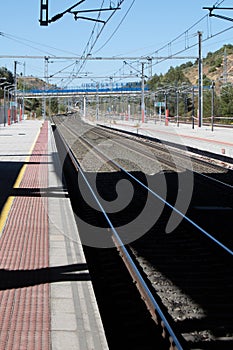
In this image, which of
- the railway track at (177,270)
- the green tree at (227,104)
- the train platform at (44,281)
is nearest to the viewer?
the train platform at (44,281)

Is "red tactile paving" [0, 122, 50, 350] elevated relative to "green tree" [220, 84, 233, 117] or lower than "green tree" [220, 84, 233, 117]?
lower

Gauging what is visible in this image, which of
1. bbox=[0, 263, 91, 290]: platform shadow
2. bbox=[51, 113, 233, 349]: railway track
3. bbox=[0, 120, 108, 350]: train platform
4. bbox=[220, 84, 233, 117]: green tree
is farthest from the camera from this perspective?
bbox=[220, 84, 233, 117]: green tree

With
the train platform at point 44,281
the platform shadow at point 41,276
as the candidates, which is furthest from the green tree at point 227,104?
the platform shadow at point 41,276

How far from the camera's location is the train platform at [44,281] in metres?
5.45

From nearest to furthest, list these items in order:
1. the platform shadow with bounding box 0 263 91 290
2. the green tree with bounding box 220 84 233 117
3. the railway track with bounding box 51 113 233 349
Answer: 1. the railway track with bounding box 51 113 233 349
2. the platform shadow with bounding box 0 263 91 290
3. the green tree with bounding box 220 84 233 117

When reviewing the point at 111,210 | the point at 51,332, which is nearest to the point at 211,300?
the point at 51,332

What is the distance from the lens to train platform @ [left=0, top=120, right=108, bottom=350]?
5445 mm

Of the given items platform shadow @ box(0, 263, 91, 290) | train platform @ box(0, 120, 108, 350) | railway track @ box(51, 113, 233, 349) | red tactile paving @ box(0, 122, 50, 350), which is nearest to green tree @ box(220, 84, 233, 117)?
railway track @ box(51, 113, 233, 349)

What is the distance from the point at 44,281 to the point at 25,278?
0.27 meters

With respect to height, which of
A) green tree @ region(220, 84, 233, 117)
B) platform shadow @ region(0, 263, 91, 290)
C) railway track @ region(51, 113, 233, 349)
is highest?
green tree @ region(220, 84, 233, 117)

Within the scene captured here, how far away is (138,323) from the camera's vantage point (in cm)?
651

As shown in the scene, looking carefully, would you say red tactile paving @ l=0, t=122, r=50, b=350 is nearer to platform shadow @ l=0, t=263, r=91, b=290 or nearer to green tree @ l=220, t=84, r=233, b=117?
platform shadow @ l=0, t=263, r=91, b=290

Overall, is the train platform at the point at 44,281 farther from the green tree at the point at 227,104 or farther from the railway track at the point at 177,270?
the green tree at the point at 227,104

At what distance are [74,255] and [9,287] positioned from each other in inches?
66.7
